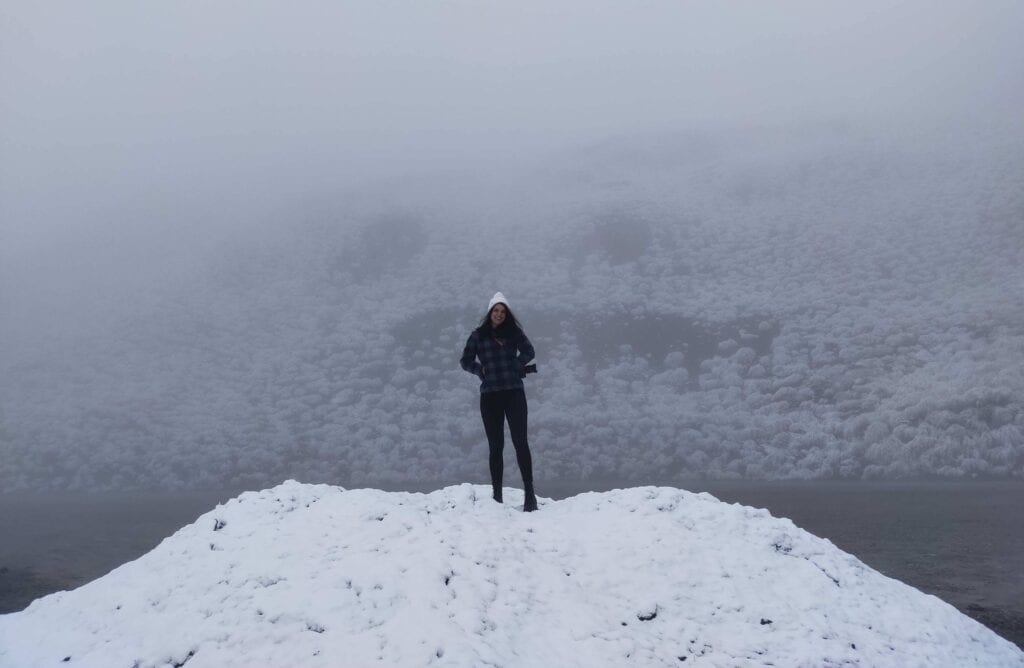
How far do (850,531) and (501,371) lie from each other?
8.67 meters

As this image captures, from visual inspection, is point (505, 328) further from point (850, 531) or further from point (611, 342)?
point (611, 342)

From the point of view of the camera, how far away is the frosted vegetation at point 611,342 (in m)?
21.3

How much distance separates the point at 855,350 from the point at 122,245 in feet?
138

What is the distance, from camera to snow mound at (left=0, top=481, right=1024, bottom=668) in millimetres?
5340

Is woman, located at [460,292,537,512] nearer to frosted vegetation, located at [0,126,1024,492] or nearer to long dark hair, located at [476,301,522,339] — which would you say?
long dark hair, located at [476,301,522,339]

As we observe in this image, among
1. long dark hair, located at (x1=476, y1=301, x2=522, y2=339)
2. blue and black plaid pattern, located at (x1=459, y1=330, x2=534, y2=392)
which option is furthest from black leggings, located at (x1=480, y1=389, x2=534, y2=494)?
long dark hair, located at (x1=476, y1=301, x2=522, y2=339)

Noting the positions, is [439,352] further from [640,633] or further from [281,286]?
[640,633]

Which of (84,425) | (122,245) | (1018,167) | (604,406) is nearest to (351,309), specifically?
(84,425)

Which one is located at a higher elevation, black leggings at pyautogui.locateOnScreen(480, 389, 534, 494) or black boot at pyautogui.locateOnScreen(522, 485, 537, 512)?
black leggings at pyautogui.locateOnScreen(480, 389, 534, 494)

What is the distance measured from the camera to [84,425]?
2653cm

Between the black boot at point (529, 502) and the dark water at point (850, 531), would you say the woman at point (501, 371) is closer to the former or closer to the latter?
the black boot at point (529, 502)

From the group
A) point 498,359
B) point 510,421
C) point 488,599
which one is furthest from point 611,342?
point 488,599

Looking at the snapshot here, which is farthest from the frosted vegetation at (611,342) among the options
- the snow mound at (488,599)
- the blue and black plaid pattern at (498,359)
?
the snow mound at (488,599)

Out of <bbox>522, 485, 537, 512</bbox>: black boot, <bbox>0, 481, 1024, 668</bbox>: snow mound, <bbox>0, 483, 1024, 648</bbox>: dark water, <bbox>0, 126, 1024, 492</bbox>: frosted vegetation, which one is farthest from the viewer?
<bbox>0, 126, 1024, 492</bbox>: frosted vegetation
